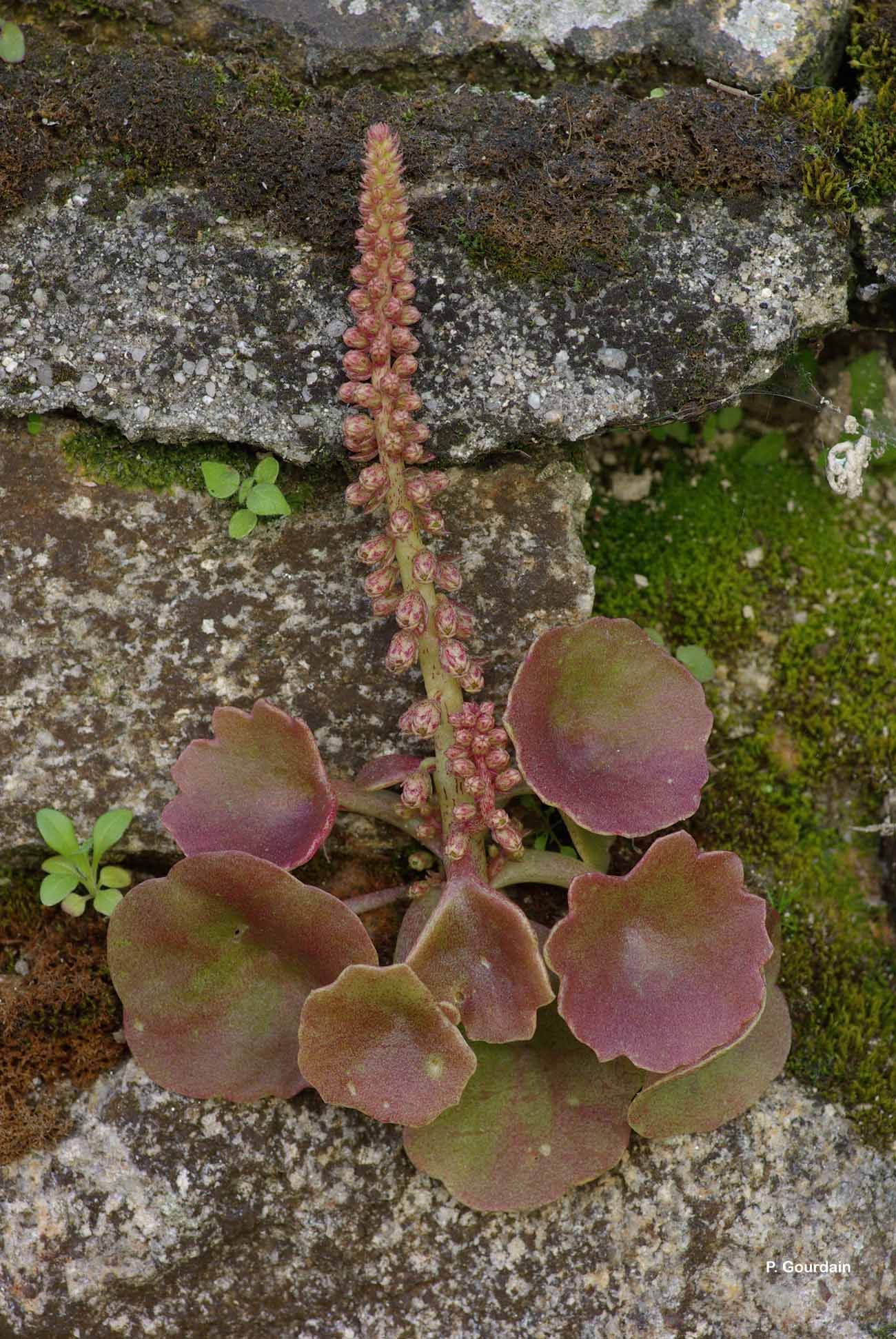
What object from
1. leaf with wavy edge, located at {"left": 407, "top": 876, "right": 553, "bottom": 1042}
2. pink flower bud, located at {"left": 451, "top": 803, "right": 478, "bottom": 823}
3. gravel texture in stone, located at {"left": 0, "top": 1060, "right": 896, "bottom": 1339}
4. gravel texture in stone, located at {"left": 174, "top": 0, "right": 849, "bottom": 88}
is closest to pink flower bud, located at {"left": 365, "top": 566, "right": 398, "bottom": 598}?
pink flower bud, located at {"left": 451, "top": 803, "right": 478, "bottom": 823}

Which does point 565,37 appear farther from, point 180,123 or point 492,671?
point 492,671

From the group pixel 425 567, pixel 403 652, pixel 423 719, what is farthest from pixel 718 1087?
pixel 425 567

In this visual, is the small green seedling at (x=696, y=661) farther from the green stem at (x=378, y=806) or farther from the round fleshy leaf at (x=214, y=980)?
the round fleshy leaf at (x=214, y=980)

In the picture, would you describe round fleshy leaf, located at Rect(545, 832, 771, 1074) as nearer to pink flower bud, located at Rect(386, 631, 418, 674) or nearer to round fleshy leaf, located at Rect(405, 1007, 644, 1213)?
round fleshy leaf, located at Rect(405, 1007, 644, 1213)

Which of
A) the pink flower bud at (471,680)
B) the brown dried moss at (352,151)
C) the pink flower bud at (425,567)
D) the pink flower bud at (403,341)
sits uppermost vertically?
the brown dried moss at (352,151)

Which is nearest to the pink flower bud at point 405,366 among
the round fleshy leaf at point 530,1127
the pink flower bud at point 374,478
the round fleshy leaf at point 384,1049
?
the pink flower bud at point 374,478

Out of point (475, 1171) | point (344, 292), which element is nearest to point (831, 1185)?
point (475, 1171)

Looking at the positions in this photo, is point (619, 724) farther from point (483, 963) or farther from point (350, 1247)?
point (350, 1247)

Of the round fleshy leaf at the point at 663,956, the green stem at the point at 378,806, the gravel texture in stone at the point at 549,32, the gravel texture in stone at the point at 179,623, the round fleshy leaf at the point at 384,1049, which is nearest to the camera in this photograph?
the round fleshy leaf at the point at 384,1049
